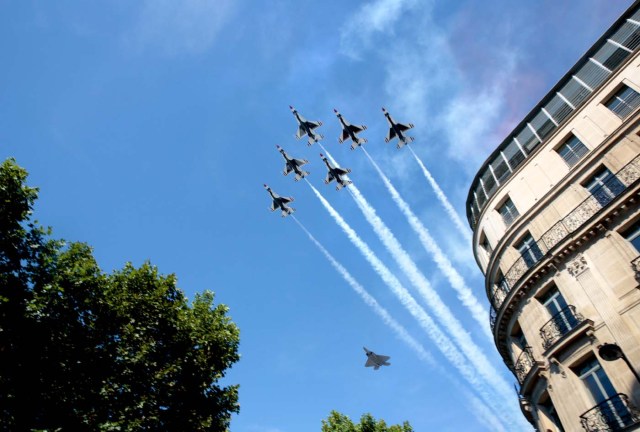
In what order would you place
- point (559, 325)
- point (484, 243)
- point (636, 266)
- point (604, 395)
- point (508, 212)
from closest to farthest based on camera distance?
point (604, 395)
point (636, 266)
point (559, 325)
point (508, 212)
point (484, 243)

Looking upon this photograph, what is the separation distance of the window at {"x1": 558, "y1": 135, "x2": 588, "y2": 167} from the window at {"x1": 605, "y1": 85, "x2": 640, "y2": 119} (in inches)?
83.3

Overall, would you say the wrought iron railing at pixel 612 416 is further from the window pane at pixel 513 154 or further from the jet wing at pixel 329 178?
the jet wing at pixel 329 178

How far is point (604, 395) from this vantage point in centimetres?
1717

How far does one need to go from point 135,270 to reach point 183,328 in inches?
154

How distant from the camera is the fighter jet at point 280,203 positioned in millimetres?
52688

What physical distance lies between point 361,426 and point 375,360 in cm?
512

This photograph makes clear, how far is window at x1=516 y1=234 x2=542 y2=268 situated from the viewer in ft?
72.4

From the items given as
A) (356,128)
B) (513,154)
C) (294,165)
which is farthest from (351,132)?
(513,154)

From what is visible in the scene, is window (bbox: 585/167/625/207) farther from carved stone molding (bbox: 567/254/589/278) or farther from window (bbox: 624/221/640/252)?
carved stone molding (bbox: 567/254/589/278)

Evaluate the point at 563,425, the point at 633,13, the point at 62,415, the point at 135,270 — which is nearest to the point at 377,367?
the point at 563,425

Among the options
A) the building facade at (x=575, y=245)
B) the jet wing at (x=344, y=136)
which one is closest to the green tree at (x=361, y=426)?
the building facade at (x=575, y=245)

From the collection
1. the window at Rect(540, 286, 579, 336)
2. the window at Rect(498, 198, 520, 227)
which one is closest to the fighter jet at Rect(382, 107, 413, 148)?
the window at Rect(498, 198, 520, 227)

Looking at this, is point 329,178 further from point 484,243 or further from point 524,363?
point 524,363

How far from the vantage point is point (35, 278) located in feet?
60.8
